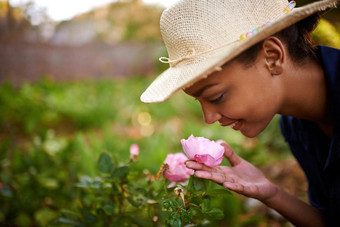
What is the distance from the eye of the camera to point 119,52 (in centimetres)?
873

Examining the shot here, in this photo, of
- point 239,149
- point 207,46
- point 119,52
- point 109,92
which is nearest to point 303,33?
point 207,46

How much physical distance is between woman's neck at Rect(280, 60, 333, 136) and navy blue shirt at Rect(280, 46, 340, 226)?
1.9 inches

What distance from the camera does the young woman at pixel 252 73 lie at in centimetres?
89

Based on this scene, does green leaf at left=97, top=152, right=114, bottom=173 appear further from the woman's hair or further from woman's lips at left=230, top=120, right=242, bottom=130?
the woman's hair

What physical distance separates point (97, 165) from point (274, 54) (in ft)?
2.68

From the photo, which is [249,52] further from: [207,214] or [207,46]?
[207,214]

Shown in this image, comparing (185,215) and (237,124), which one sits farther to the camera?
(237,124)

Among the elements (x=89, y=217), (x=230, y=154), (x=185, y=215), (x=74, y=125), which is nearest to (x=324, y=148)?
(x=230, y=154)

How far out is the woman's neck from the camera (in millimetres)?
1074

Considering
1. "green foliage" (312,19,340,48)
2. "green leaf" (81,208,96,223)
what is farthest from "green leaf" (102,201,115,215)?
"green foliage" (312,19,340,48)

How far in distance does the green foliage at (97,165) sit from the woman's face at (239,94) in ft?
0.88

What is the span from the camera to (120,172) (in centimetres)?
108

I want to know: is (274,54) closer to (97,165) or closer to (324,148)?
(324,148)

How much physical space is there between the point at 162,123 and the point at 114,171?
3.12m
